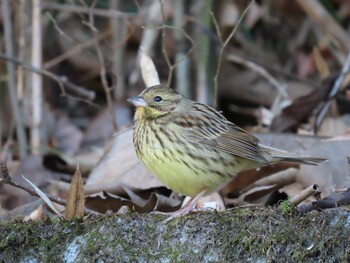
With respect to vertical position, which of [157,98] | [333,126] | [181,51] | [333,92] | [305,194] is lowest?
[333,126]

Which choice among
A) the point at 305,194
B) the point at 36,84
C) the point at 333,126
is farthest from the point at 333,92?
the point at 305,194

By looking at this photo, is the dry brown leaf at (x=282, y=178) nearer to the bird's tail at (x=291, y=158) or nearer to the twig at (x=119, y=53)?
the bird's tail at (x=291, y=158)

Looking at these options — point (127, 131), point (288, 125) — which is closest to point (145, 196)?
point (127, 131)

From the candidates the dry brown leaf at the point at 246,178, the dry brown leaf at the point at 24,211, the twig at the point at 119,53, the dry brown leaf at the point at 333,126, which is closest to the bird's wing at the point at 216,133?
the dry brown leaf at the point at 246,178

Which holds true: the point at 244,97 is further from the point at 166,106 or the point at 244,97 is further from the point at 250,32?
the point at 166,106

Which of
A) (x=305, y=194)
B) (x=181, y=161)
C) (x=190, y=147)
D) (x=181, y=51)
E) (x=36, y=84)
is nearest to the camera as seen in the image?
(x=305, y=194)

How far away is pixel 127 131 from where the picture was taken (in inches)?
217

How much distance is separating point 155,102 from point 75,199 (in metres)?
0.91

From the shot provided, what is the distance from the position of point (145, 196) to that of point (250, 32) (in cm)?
420

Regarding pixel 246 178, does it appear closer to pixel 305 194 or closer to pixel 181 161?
pixel 181 161

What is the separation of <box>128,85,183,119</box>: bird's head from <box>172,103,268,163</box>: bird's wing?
85mm

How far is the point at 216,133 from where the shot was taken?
4562mm

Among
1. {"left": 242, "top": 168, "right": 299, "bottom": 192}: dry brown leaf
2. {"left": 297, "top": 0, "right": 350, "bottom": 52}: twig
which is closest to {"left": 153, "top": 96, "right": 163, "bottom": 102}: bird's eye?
{"left": 242, "top": 168, "right": 299, "bottom": 192}: dry brown leaf

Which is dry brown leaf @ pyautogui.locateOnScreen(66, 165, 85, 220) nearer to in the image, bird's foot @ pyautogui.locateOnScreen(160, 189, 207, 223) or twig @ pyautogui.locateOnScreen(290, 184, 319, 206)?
bird's foot @ pyautogui.locateOnScreen(160, 189, 207, 223)
